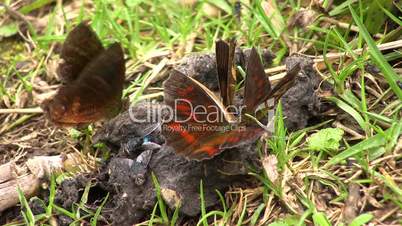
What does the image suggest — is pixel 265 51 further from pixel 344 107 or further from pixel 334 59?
pixel 344 107

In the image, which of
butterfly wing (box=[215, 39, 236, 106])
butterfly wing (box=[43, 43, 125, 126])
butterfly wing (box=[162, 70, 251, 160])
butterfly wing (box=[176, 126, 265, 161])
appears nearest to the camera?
butterfly wing (box=[176, 126, 265, 161])

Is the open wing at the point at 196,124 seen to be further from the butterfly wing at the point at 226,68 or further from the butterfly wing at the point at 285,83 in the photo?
the butterfly wing at the point at 285,83

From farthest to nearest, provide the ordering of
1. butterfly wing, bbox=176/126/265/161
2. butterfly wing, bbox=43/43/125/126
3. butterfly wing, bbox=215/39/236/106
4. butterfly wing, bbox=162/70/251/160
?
butterfly wing, bbox=43/43/125/126 → butterfly wing, bbox=215/39/236/106 → butterfly wing, bbox=162/70/251/160 → butterfly wing, bbox=176/126/265/161

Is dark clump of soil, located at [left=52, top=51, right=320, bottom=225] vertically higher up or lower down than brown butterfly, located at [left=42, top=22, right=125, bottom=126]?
lower down

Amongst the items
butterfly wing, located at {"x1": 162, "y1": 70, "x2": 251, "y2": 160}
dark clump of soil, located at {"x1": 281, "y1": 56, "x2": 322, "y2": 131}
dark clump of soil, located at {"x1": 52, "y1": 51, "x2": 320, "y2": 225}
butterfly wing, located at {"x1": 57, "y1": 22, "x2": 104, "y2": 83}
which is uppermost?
butterfly wing, located at {"x1": 57, "y1": 22, "x2": 104, "y2": 83}

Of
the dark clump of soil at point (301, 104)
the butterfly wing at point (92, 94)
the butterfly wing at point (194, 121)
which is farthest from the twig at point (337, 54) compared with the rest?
the butterfly wing at point (92, 94)

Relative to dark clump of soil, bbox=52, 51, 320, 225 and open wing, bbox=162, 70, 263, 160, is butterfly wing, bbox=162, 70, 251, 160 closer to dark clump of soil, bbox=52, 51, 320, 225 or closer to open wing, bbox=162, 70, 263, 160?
open wing, bbox=162, 70, 263, 160

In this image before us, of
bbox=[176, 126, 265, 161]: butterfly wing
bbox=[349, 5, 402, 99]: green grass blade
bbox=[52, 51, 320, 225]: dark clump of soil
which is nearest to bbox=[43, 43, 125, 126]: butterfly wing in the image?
bbox=[52, 51, 320, 225]: dark clump of soil

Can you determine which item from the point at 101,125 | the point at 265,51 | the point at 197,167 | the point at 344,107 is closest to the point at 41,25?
the point at 101,125

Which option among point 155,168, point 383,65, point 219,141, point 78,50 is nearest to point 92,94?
point 78,50
